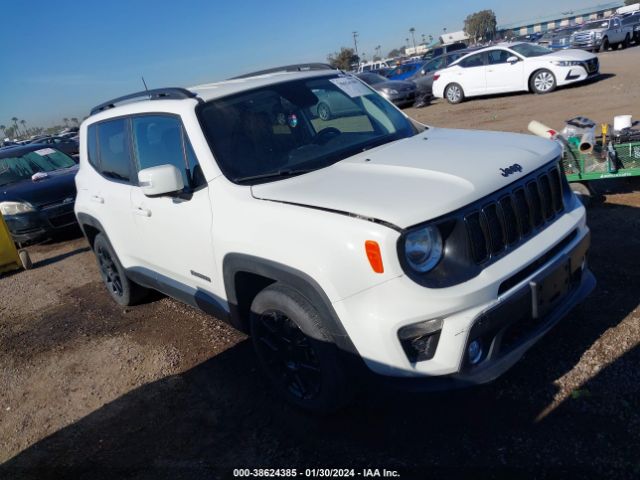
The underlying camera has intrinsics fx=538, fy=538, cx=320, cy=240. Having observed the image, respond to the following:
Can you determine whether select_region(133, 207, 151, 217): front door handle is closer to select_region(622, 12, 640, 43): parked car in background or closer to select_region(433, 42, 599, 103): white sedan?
select_region(433, 42, 599, 103): white sedan

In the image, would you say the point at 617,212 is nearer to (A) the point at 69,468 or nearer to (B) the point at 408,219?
(B) the point at 408,219

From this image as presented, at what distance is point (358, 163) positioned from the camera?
3258 millimetres

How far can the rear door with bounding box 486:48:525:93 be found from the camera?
620 inches

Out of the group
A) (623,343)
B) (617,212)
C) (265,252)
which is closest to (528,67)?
(617,212)

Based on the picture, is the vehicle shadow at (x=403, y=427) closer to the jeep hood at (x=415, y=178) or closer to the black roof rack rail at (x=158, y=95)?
the jeep hood at (x=415, y=178)

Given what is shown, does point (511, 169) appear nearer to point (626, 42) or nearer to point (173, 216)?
point (173, 216)

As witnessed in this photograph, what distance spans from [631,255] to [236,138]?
345 cm

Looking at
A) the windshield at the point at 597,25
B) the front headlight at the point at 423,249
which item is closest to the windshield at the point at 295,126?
the front headlight at the point at 423,249

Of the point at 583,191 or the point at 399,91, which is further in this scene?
the point at 399,91

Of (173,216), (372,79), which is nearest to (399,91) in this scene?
(372,79)

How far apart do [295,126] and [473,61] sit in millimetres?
14633

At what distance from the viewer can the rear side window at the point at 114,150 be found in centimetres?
432

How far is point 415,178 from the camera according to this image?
2842 mm

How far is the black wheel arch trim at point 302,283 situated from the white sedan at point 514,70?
1466cm
